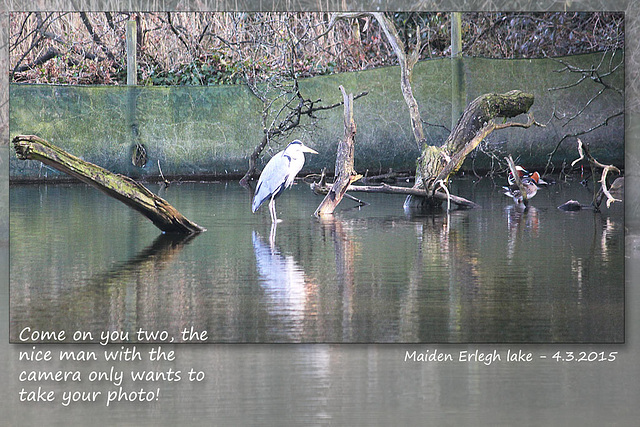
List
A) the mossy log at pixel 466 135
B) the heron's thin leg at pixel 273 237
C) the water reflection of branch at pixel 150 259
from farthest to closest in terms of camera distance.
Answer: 1. the mossy log at pixel 466 135
2. the heron's thin leg at pixel 273 237
3. the water reflection of branch at pixel 150 259

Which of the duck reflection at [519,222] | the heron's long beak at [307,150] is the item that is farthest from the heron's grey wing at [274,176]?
the duck reflection at [519,222]

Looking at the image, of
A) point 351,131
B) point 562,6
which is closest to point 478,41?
point 562,6

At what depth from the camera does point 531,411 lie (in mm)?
3559

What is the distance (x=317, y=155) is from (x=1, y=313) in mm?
1983

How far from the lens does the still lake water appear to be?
4062mm

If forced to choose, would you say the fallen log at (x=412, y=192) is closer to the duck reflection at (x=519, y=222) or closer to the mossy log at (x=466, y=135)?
the mossy log at (x=466, y=135)

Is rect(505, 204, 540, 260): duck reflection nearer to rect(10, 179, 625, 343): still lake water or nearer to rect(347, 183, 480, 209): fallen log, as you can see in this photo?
rect(10, 179, 625, 343): still lake water

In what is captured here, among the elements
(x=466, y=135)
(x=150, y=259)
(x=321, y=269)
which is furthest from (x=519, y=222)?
(x=150, y=259)

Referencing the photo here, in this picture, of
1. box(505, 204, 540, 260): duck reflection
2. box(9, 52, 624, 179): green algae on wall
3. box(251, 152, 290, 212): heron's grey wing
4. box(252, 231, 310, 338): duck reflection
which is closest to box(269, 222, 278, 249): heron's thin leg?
box(252, 231, 310, 338): duck reflection

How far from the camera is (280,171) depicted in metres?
4.63

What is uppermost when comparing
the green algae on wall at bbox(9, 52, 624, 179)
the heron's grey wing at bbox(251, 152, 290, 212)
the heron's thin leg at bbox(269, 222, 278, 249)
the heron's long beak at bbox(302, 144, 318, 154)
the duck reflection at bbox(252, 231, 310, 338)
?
the green algae on wall at bbox(9, 52, 624, 179)

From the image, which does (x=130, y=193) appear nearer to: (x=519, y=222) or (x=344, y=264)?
(x=344, y=264)

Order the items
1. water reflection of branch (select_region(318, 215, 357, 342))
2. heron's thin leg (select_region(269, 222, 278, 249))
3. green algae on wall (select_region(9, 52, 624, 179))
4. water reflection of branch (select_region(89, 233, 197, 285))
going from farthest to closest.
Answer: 1. green algae on wall (select_region(9, 52, 624, 179))
2. heron's thin leg (select_region(269, 222, 278, 249))
3. water reflection of branch (select_region(89, 233, 197, 285))
4. water reflection of branch (select_region(318, 215, 357, 342))

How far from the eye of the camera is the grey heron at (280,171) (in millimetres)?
4621
